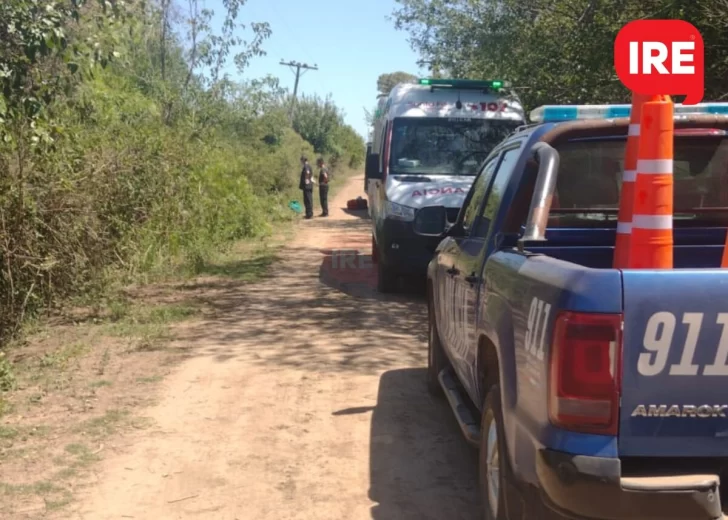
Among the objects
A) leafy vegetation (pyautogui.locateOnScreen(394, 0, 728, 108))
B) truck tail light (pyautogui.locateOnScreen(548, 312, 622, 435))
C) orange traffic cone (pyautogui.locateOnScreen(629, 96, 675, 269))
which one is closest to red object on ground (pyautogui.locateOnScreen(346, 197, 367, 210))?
leafy vegetation (pyautogui.locateOnScreen(394, 0, 728, 108))

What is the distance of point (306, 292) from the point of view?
11.1 metres

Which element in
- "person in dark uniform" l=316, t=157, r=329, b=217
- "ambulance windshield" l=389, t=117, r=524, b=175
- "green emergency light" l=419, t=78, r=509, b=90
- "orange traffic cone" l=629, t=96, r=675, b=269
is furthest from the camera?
"person in dark uniform" l=316, t=157, r=329, b=217

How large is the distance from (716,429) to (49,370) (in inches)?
226

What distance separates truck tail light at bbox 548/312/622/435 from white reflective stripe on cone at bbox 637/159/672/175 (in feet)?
3.44

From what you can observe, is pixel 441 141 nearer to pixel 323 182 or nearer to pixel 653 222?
pixel 653 222

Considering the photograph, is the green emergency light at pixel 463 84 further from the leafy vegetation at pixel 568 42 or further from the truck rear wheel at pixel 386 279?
the truck rear wheel at pixel 386 279

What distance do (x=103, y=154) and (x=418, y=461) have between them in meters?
6.20

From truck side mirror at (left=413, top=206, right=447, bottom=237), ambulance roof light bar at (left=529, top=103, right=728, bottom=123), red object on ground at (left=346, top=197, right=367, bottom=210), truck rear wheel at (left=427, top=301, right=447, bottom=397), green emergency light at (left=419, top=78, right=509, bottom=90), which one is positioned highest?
green emergency light at (left=419, top=78, right=509, bottom=90)

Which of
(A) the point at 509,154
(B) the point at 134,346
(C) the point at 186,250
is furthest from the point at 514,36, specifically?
(A) the point at 509,154

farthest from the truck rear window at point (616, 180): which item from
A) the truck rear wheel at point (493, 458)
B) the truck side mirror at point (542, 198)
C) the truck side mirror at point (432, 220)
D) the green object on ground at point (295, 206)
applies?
the green object on ground at point (295, 206)

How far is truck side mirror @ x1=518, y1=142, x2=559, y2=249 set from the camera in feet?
11.0

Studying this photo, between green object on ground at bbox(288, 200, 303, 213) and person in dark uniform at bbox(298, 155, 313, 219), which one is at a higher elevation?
person in dark uniform at bbox(298, 155, 313, 219)

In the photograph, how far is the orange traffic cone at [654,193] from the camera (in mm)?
3307

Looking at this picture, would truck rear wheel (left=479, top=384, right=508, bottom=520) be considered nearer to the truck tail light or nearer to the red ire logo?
the truck tail light
